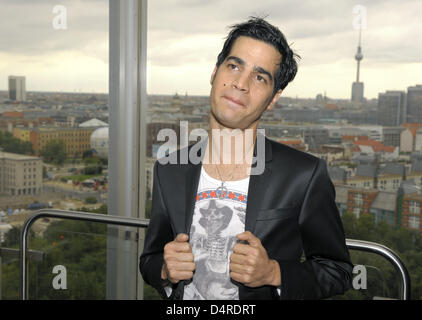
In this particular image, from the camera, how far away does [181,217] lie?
1237 millimetres

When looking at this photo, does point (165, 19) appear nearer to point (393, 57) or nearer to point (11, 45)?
point (11, 45)

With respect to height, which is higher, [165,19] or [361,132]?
[165,19]

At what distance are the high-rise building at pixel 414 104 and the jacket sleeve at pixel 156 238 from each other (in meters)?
1.91

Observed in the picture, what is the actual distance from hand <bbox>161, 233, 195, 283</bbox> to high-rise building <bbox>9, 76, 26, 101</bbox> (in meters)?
2.40

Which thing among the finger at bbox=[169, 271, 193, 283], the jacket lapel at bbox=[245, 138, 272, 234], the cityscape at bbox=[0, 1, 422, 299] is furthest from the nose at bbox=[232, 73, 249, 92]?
the cityscape at bbox=[0, 1, 422, 299]

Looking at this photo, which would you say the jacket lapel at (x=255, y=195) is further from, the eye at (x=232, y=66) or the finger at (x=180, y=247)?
the eye at (x=232, y=66)

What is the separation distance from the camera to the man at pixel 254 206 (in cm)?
116

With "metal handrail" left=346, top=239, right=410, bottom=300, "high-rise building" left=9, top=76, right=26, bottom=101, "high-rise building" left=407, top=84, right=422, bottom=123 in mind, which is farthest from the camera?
"high-rise building" left=9, top=76, right=26, bottom=101

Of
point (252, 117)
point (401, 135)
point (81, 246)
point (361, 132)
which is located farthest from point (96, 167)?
point (252, 117)

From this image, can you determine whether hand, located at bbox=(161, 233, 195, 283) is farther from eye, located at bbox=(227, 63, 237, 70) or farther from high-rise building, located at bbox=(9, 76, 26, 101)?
high-rise building, located at bbox=(9, 76, 26, 101)

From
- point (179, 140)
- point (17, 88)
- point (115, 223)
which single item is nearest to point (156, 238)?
point (115, 223)

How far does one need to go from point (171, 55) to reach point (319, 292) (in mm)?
2300

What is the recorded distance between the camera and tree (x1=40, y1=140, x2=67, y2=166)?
10.4ft

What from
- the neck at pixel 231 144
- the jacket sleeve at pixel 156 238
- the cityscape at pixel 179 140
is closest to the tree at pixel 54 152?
the cityscape at pixel 179 140
